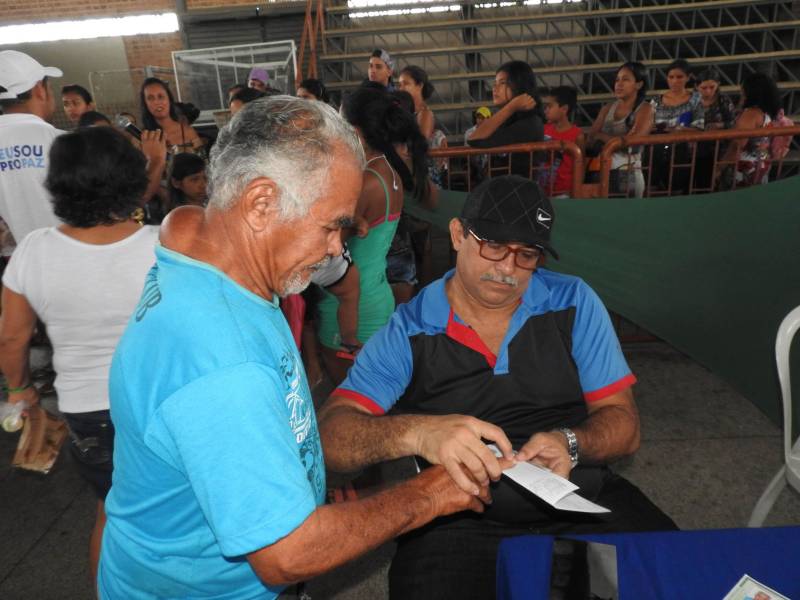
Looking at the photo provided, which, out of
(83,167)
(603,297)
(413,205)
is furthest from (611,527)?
(413,205)

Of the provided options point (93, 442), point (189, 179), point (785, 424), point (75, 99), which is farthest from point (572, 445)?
point (75, 99)

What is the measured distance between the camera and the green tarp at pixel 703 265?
128 inches

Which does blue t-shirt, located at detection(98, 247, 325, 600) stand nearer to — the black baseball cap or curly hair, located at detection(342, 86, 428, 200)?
the black baseball cap

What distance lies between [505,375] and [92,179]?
1578 millimetres

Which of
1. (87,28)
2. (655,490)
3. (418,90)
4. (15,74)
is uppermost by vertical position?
(87,28)

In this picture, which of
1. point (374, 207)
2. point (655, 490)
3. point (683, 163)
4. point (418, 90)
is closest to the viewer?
point (374, 207)

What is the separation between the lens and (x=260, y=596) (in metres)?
1.37

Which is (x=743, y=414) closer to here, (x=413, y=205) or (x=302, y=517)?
(x=413, y=205)

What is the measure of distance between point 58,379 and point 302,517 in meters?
1.51

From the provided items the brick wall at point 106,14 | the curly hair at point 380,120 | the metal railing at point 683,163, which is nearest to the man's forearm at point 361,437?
the curly hair at point 380,120

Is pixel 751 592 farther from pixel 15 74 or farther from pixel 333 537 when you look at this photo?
pixel 15 74

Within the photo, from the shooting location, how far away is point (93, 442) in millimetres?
2100

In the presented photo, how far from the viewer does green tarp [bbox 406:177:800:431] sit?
326cm

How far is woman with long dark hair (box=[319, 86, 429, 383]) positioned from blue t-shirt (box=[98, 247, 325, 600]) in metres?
1.57
